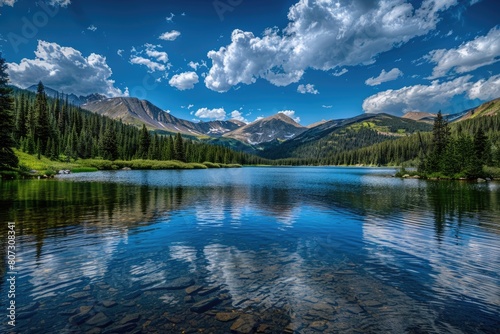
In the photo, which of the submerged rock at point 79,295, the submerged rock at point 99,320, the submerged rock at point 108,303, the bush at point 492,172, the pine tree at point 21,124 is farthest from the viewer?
the pine tree at point 21,124

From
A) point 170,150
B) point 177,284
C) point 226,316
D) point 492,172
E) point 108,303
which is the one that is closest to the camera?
point 226,316

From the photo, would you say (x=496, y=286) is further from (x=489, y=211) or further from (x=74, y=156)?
(x=74, y=156)

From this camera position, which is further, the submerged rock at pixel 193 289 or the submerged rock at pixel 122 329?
Result: the submerged rock at pixel 193 289

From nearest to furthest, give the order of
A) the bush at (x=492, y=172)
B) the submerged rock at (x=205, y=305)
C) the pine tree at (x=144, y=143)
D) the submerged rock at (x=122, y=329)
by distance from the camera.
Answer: the submerged rock at (x=122, y=329) < the submerged rock at (x=205, y=305) < the bush at (x=492, y=172) < the pine tree at (x=144, y=143)

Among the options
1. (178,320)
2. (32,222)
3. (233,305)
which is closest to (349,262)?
(233,305)

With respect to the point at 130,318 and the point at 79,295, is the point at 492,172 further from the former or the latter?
the point at 79,295

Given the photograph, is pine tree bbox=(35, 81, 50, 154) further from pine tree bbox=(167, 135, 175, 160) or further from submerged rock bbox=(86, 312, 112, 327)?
submerged rock bbox=(86, 312, 112, 327)

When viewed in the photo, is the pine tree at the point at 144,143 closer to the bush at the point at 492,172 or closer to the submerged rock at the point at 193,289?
the bush at the point at 492,172

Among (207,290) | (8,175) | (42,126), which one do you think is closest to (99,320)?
(207,290)
